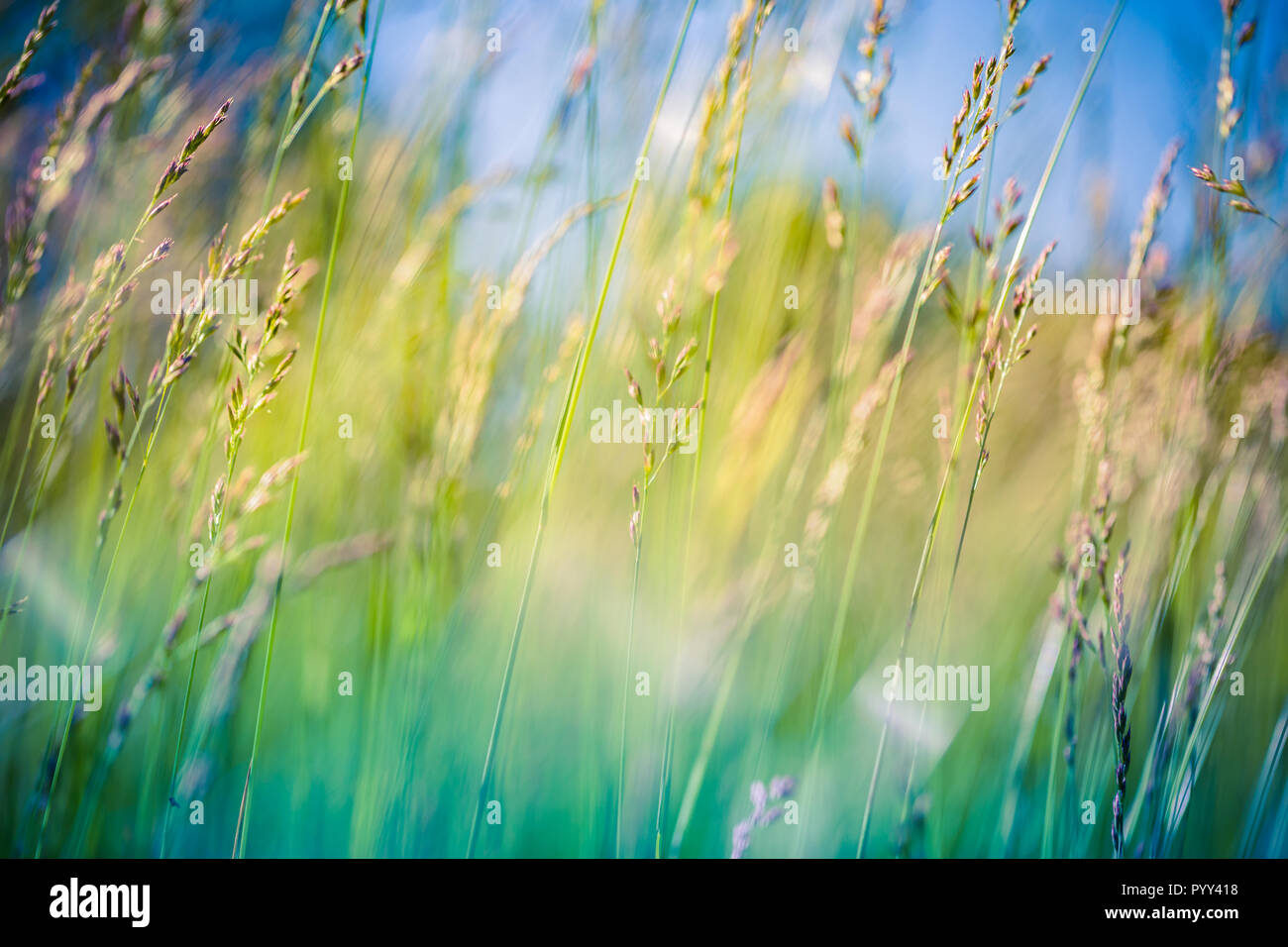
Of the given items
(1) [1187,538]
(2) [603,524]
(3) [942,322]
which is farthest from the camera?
(3) [942,322]

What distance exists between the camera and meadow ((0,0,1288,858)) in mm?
956

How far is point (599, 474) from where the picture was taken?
1298mm

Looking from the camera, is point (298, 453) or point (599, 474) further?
point (599, 474)

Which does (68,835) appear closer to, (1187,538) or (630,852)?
(630,852)

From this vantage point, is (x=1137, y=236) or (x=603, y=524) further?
(x=603, y=524)

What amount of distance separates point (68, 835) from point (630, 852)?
79 cm

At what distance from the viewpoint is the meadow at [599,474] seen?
0.96m

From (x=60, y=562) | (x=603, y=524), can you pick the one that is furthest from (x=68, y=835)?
(x=603, y=524)

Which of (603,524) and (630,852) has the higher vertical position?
(603,524)

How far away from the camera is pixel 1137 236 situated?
1.00 meters

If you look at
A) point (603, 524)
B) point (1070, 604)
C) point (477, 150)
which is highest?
point (477, 150)

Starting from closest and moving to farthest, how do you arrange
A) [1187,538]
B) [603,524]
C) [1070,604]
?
[1070,604] → [1187,538] → [603,524]

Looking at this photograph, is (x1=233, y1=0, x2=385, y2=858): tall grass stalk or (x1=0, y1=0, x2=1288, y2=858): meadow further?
(x1=0, y1=0, x2=1288, y2=858): meadow

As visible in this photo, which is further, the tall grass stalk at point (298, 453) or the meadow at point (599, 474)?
the meadow at point (599, 474)
